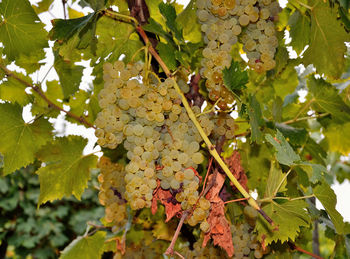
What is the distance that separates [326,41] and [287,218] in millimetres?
443

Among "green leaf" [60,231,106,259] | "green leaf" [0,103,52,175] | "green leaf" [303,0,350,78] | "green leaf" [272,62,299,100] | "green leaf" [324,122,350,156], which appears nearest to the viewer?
"green leaf" [303,0,350,78]

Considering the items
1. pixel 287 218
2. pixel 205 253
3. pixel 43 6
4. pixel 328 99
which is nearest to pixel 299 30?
pixel 328 99

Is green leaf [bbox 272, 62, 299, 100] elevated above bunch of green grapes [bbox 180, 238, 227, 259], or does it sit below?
above

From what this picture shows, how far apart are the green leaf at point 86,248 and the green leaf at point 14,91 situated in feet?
1.56

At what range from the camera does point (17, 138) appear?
3.54ft

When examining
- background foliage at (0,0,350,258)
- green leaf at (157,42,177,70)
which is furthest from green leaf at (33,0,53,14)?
green leaf at (157,42,177,70)

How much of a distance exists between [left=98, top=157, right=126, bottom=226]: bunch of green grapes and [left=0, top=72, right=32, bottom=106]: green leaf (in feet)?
1.17

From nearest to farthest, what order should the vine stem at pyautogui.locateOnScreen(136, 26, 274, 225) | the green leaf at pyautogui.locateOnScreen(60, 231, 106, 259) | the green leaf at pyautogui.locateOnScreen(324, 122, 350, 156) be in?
the vine stem at pyautogui.locateOnScreen(136, 26, 274, 225) < the green leaf at pyautogui.locateOnScreen(60, 231, 106, 259) < the green leaf at pyautogui.locateOnScreen(324, 122, 350, 156)

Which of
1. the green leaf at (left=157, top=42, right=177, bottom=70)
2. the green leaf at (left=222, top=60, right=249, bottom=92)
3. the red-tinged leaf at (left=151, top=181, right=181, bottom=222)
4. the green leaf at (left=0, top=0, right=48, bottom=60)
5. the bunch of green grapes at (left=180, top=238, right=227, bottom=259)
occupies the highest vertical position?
the green leaf at (left=222, top=60, right=249, bottom=92)

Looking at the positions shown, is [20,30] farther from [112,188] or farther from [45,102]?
[112,188]

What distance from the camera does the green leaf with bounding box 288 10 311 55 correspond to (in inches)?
40.2

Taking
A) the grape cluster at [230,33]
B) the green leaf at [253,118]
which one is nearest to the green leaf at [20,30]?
the grape cluster at [230,33]

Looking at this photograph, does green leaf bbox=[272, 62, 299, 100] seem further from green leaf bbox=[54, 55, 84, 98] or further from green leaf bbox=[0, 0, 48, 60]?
green leaf bbox=[0, 0, 48, 60]

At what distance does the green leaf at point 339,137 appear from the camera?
4.57ft
